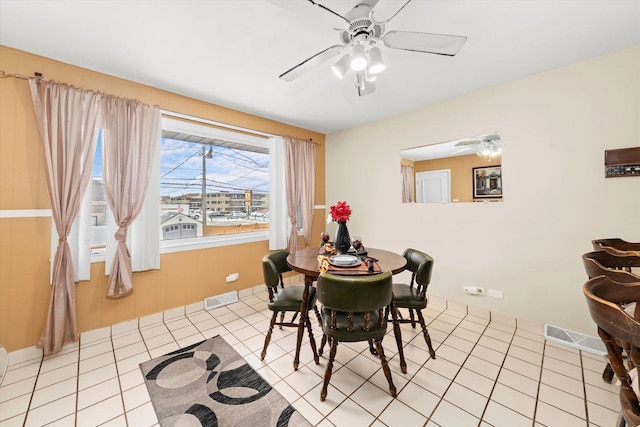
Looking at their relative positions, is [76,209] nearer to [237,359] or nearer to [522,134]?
[237,359]

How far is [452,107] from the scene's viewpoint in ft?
9.82

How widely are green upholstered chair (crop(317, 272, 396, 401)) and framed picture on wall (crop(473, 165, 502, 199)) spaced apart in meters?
1.92

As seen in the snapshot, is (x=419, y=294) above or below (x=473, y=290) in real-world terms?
above

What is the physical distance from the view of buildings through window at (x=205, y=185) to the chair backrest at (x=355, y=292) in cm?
222

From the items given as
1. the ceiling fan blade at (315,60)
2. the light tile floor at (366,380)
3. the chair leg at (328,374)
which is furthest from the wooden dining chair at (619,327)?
the ceiling fan blade at (315,60)

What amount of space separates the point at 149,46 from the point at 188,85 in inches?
25.5

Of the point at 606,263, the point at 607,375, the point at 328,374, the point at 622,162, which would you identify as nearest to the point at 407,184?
the point at 622,162

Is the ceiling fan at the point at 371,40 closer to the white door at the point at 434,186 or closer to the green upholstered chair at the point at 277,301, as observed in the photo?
the green upholstered chair at the point at 277,301

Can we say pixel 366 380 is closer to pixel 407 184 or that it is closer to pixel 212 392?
pixel 212 392

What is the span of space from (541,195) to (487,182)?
1.58ft

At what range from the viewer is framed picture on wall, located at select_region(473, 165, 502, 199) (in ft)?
8.84

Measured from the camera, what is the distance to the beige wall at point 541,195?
2.12 metres

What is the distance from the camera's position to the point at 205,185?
3.28m

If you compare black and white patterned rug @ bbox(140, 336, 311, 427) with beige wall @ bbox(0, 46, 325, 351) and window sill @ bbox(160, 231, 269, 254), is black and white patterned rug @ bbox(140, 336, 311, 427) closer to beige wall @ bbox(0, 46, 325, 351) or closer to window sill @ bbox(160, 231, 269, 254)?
beige wall @ bbox(0, 46, 325, 351)
